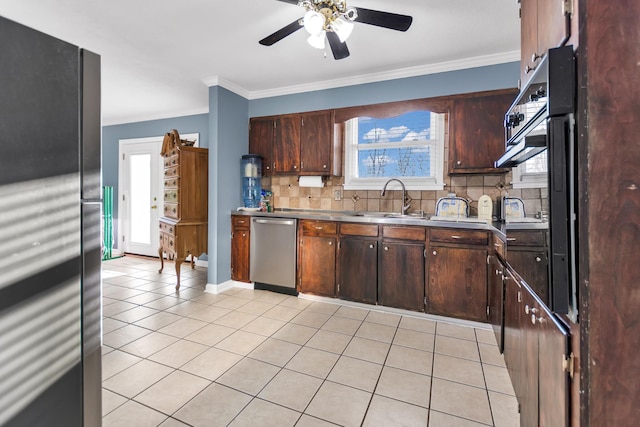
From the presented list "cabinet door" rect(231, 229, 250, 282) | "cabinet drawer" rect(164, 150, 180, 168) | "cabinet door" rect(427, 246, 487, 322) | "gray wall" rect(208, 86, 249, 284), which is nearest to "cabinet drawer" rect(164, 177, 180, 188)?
"cabinet drawer" rect(164, 150, 180, 168)

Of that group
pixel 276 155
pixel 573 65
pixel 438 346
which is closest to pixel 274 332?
pixel 438 346

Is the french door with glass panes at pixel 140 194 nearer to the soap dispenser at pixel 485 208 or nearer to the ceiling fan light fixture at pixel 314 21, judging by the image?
the ceiling fan light fixture at pixel 314 21

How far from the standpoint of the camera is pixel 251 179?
410 cm

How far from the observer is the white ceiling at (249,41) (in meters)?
2.32

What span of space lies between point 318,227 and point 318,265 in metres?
0.43

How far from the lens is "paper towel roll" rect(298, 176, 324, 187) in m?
3.75

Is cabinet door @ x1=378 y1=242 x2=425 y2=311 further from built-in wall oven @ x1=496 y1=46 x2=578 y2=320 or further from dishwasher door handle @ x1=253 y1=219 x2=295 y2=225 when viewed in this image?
built-in wall oven @ x1=496 y1=46 x2=578 y2=320

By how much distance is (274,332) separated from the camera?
261cm

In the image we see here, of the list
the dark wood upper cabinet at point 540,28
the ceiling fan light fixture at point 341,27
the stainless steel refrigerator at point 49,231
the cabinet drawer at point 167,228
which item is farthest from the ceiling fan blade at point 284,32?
the cabinet drawer at point 167,228

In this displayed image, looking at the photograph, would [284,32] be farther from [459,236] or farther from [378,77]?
[459,236]

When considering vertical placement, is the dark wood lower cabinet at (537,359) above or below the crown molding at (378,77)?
below

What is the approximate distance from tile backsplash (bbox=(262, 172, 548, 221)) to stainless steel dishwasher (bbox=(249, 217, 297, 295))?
61cm

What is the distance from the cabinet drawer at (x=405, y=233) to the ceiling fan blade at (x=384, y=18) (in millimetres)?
1694

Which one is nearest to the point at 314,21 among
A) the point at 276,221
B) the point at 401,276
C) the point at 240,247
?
the point at 276,221
